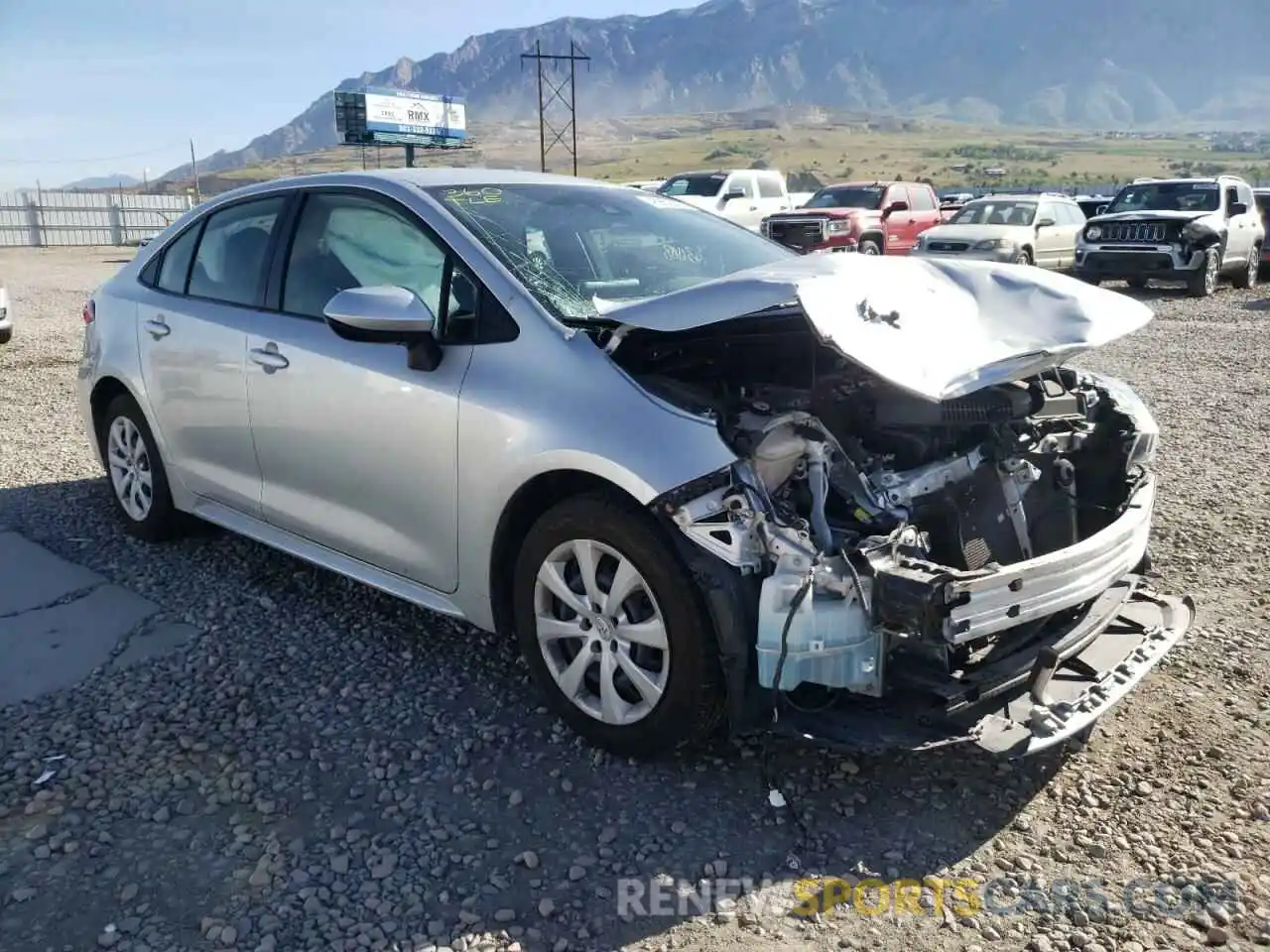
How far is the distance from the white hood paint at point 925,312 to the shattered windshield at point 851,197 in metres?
19.6

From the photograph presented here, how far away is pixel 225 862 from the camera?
283cm

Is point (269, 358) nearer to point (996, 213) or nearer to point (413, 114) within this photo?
point (996, 213)

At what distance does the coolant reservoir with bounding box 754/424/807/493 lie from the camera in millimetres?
3057

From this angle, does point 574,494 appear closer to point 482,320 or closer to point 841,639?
point 482,320

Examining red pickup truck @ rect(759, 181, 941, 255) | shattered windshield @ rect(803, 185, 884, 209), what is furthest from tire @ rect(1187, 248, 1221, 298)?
shattered windshield @ rect(803, 185, 884, 209)

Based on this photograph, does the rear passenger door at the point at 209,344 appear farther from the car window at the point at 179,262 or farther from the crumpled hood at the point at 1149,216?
the crumpled hood at the point at 1149,216

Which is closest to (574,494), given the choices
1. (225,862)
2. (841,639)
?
(841,639)

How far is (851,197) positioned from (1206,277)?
25.8 ft

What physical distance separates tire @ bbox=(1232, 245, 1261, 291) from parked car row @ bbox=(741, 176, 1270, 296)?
0.02 metres

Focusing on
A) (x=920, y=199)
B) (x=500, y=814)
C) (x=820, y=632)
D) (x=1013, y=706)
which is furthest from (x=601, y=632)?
(x=920, y=199)

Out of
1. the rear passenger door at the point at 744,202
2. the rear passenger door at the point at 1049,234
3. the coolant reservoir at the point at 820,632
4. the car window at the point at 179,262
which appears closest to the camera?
the coolant reservoir at the point at 820,632

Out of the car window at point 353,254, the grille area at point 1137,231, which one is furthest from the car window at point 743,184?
the car window at point 353,254

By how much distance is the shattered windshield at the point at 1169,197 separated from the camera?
689 inches

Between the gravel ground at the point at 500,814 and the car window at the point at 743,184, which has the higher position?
the car window at the point at 743,184
